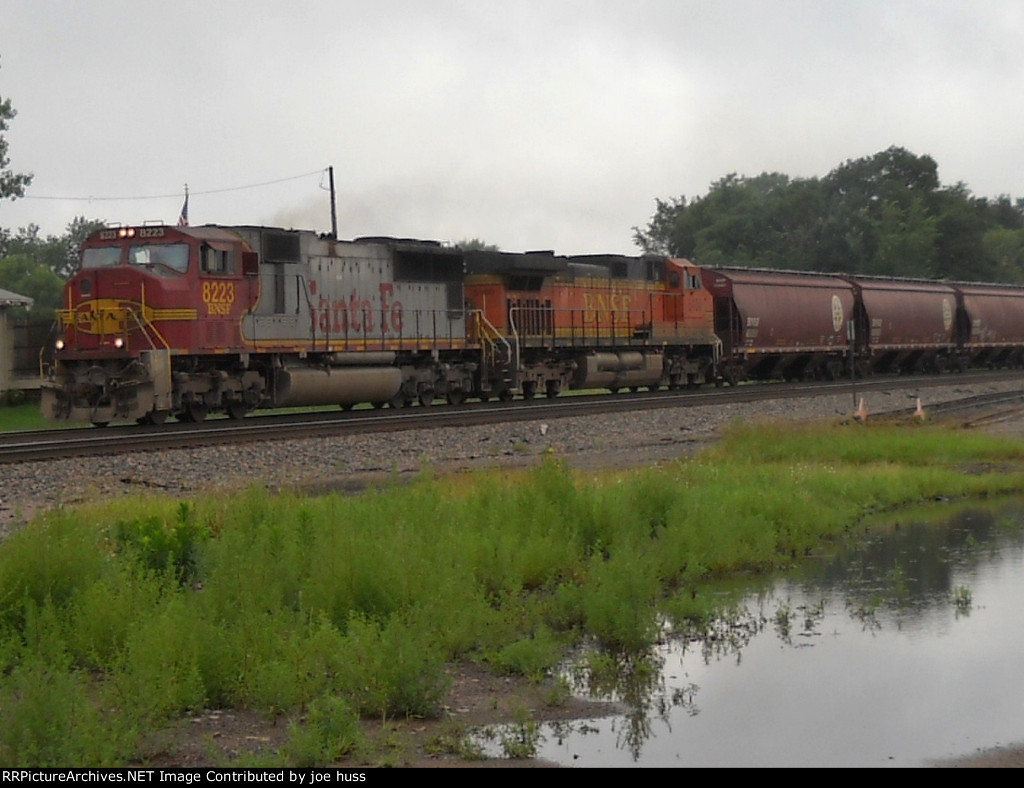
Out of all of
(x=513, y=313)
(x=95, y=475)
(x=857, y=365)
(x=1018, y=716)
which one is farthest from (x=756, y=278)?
(x=1018, y=716)

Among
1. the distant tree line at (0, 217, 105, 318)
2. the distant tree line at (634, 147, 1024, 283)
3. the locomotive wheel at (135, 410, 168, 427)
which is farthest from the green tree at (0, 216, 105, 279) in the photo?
the locomotive wheel at (135, 410, 168, 427)

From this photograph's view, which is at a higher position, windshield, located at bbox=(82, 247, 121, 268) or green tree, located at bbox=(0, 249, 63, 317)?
green tree, located at bbox=(0, 249, 63, 317)

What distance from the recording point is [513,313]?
30422 mm

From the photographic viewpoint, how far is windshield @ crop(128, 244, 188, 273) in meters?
23.0

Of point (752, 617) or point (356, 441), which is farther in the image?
point (356, 441)

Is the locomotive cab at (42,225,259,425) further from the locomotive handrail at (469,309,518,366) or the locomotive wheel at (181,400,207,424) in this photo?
the locomotive handrail at (469,309,518,366)

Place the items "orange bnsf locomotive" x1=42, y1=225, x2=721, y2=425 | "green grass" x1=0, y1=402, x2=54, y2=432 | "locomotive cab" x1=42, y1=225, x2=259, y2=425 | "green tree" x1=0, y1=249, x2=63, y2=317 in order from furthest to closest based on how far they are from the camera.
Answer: "green tree" x1=0, y1=249, x2=63, y2=317, "green grass" x1=0, y1=402, x2=54, y2=432, "orange bnsf locomotive" x1=42, y1=225, x2=721, y2=425, "locomotive cab" x1=42, y1=225, x2=259, y2=425

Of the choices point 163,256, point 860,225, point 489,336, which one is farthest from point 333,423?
point 860,225

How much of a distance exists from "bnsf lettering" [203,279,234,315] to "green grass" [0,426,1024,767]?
32.0ft

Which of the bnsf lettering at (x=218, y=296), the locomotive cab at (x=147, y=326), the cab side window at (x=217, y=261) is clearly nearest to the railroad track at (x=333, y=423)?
the locomotive cab at (x=147, y=326)

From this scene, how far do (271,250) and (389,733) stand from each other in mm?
18431

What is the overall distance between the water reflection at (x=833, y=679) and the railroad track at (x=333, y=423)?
10167mm

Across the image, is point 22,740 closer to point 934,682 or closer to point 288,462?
point 934,682

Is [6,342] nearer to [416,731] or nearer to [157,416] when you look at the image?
[157,416]
